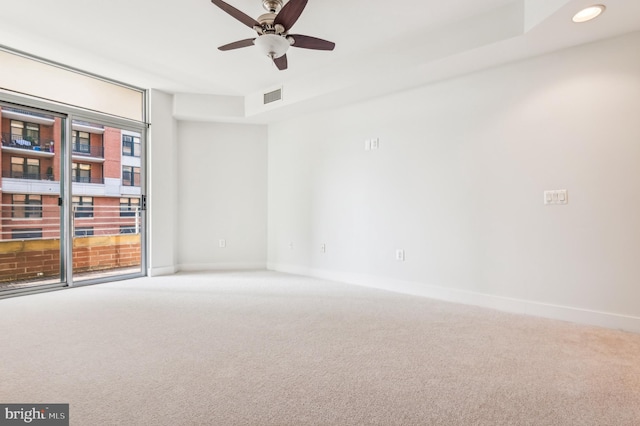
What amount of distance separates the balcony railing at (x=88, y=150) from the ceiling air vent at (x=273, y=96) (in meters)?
2.49

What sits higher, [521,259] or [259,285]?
[521,259]

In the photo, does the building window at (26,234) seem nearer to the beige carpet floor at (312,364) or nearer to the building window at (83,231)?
the building window at (83,231)

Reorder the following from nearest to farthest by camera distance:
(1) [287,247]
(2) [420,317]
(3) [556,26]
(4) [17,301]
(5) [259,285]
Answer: (3) [556,26] < (2) [420,317] < (4) [17,301] < (5) [259,285] < (1) [287,247]

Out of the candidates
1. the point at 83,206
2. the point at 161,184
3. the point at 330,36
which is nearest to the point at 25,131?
the point at 83,206

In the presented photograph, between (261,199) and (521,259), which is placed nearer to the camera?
(521,259)

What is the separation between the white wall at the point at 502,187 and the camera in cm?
276

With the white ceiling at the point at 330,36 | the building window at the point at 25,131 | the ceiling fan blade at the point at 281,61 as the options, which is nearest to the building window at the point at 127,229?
the building window at the point at 25,131

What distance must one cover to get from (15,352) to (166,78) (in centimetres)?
370

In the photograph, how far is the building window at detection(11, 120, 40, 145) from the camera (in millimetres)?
3782

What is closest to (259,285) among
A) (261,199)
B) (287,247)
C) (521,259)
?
(287,247)

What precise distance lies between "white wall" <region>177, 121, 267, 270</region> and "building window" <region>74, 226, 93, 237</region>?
126cm

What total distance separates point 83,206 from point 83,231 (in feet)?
1.13

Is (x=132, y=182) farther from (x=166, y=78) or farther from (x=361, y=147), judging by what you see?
(x=361, y=147)

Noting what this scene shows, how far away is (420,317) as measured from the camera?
3.03 meters
